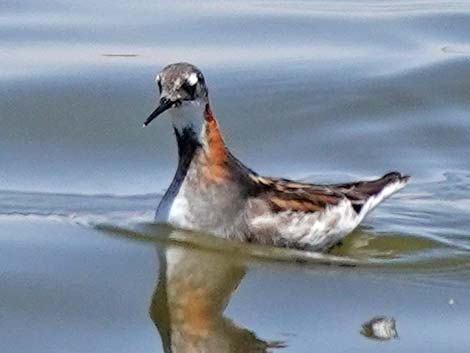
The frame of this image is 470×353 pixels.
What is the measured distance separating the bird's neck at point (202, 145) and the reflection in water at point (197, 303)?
0.54m

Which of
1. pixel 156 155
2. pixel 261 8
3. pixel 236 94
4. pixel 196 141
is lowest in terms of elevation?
pixel 196 141

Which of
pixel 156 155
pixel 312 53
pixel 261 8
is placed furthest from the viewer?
pixel 261 8

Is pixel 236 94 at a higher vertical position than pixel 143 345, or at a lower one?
higher

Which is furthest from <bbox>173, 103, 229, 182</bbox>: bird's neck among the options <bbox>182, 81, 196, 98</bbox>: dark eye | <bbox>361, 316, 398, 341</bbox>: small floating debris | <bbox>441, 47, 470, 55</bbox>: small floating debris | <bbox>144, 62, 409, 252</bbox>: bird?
<bbox>441, 47, 470, 55</bbox>: small floating debris

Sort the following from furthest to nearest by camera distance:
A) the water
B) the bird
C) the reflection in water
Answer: the bird
the water
the reflection in water

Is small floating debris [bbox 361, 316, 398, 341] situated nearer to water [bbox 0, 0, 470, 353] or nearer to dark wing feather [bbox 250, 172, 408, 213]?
water [bbox 0, 0, 470, 353]

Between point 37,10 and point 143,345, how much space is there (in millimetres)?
8218

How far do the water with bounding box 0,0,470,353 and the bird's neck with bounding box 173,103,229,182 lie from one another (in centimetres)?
47

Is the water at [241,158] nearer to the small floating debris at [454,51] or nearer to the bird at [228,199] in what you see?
the small floating debris at [454,51]

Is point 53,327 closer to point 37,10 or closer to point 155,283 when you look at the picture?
point 155,283

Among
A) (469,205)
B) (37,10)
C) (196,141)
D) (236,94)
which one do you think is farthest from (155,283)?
(37,10)

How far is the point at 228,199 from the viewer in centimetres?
1119

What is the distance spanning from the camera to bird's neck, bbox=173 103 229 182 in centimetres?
1107

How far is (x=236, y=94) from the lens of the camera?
48.8ft
